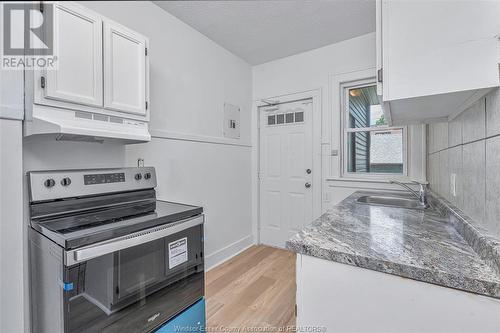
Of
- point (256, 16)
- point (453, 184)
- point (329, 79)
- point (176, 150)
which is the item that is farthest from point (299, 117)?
point (256, 16)

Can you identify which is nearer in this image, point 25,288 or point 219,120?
point 25,288

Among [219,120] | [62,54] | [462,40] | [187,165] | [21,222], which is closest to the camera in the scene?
[62,54]

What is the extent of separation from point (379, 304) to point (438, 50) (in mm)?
768

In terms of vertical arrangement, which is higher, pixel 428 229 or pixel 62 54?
pixel 62 54

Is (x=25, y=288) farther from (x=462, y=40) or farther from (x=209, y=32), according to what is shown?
(x=462, y=40)

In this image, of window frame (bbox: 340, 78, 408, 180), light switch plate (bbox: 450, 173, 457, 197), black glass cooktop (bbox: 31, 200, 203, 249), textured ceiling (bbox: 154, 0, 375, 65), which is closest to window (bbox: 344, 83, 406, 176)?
window frame (bbox: 340, 78, 408, 180)

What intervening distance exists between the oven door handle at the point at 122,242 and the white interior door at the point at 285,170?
1.64 m

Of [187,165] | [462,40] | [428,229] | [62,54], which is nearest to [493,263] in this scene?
[428,229]

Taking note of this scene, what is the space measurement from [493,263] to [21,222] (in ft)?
4.93

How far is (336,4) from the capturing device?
107 cm

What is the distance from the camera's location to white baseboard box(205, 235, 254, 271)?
2.14 meters

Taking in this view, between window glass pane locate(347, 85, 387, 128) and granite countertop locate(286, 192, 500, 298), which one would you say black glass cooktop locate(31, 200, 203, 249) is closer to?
granite countertop locate(286, 192, 500, 298)

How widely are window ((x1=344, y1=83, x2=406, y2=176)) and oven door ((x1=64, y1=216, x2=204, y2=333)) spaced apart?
5.84 feet

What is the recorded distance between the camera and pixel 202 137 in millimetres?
1977
